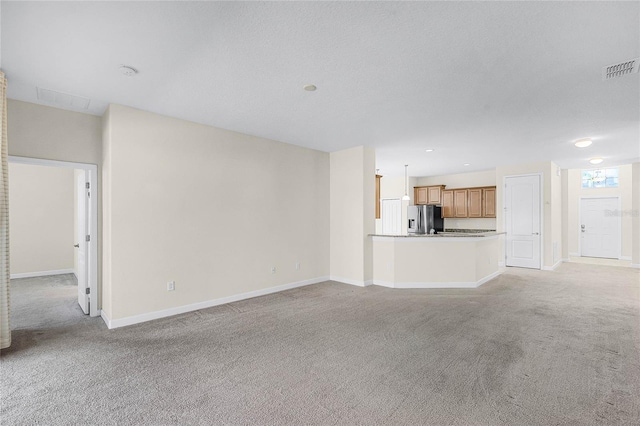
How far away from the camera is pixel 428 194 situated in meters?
9.95

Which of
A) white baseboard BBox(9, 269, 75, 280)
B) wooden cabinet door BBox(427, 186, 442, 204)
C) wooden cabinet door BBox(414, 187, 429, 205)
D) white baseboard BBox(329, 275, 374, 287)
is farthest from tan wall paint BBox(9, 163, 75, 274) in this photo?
wooden cabinet door BBox(427, 186, 442, 204)

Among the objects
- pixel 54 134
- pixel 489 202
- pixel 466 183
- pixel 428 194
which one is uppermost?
pixel 54 134

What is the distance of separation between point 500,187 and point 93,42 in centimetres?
884

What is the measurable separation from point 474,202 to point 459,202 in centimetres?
45

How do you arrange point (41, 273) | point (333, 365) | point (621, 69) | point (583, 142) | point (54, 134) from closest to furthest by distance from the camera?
point (333, 365) → point (621, 69) → point (54, 134) → point (583, 142) → point (41, 273)

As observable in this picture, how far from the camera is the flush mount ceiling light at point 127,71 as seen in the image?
9.11 ft

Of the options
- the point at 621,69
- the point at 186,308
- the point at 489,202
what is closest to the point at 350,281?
the point at 186,308

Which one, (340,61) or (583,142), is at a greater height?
(340,61)

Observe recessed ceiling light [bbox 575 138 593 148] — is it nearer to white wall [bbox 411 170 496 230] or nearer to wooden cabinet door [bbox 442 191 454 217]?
white wall [bbox 411 170 496 230]

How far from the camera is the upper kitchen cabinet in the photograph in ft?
32.0

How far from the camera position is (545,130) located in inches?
189

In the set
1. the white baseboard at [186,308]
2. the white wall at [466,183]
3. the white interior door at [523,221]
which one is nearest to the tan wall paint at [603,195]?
the white wall at [466,183]

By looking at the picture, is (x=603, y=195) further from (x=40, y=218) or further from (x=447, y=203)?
(x=40, y=218)

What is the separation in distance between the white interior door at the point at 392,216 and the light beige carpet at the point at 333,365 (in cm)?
582
